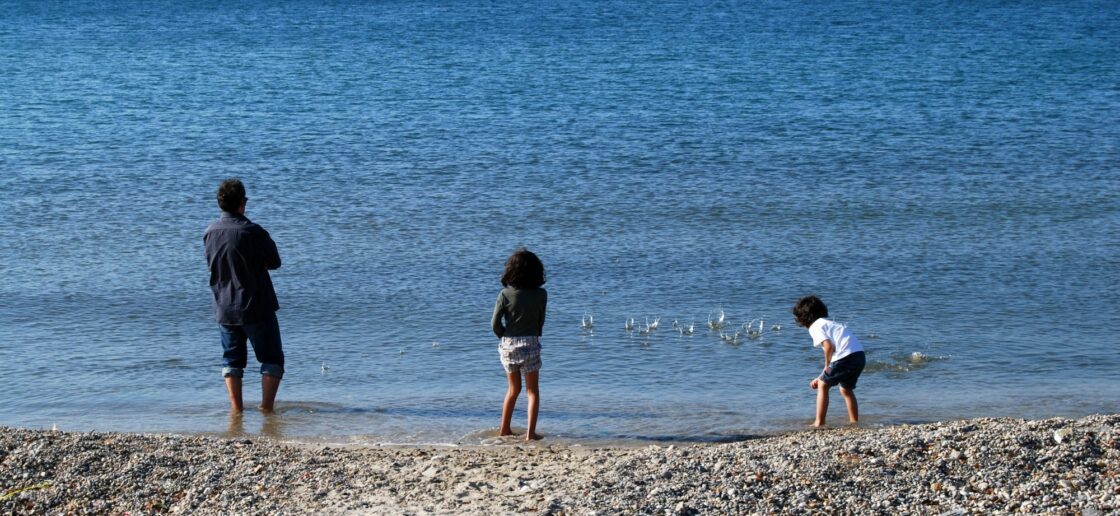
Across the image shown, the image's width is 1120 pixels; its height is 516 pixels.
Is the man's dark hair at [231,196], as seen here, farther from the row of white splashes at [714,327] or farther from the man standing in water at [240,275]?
the row of white splashes at [714,327]

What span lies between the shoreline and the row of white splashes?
3227mm

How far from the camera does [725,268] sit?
42.5 feet

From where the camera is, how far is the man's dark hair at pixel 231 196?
7969 mm

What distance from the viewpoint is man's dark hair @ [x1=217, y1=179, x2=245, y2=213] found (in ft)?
26.1

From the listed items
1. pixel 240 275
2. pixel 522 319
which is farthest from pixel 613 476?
pixel 240 275

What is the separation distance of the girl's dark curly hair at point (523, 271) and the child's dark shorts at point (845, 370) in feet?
6.32

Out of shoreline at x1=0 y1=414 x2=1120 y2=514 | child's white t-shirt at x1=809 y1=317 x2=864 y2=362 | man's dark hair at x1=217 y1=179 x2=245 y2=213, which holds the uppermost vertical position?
man's dark hair at x1=217 y1=179 x2=245 y2=213

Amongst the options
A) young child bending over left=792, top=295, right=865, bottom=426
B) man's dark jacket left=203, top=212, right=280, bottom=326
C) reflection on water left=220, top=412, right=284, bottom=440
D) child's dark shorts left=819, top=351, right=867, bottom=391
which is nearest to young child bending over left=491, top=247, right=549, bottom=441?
man's dark jacket left=203, top=212, right=280, bottom=326

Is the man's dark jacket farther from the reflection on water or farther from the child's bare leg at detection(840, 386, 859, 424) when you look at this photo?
the child's bare leg at detection(840, 386, 859, 424)

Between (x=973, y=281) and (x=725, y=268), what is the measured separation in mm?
2317

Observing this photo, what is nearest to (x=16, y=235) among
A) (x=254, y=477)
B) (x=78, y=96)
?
(x=254, y=477)

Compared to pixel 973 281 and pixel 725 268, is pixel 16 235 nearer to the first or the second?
pixel 725 268

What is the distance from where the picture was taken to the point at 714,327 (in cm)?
1075

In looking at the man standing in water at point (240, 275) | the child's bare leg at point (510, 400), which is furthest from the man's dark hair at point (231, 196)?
the child's bare leg at point (510, 400)
